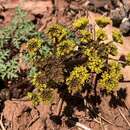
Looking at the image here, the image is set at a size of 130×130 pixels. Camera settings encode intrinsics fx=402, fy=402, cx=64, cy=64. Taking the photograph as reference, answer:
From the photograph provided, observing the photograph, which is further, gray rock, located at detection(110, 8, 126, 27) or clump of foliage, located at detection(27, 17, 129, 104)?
gray rock, located at detection(110, 8, 126, 27)

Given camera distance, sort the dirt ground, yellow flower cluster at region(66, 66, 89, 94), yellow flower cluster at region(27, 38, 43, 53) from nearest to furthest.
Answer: yellow flower cluster at region(66, 66, 89, 94) → yellow flower cluster at region(27, 38, 43, 53) → the dirt ground

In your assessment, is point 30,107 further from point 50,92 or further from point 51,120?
point 50,92

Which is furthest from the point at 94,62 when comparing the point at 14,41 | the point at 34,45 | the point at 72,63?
the point at 14,41

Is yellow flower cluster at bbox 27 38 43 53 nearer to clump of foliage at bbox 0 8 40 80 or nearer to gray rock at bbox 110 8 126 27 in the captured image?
clump of foliage at bbox 0 8 40 80

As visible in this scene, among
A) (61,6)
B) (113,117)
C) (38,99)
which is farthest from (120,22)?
(38,99)

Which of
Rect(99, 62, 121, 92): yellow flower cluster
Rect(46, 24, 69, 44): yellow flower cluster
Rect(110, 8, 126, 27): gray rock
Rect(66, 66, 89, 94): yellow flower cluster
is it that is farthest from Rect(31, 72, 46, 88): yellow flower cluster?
Rect(110, 8, 126, 27): gray rock

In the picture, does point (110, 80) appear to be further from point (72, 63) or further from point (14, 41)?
point (14, 41)
